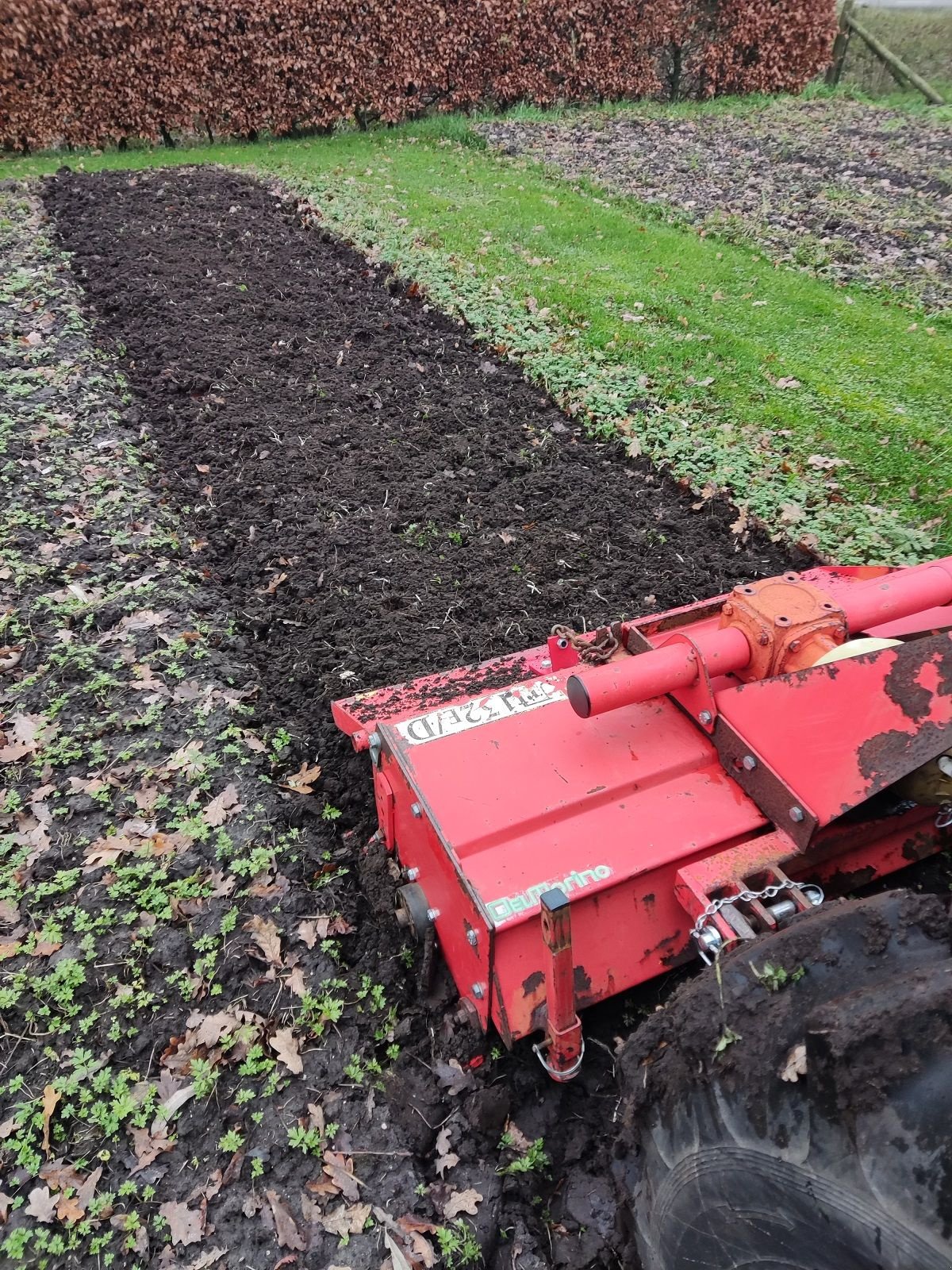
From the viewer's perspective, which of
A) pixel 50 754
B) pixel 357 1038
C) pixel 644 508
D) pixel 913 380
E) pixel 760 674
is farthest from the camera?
pixel 913 380

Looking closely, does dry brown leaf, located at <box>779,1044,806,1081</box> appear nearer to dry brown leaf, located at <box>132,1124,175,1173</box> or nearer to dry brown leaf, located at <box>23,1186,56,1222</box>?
dry brown leaf, located at <box>132,1124,175,1173</box>

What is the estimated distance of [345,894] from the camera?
3.10 m

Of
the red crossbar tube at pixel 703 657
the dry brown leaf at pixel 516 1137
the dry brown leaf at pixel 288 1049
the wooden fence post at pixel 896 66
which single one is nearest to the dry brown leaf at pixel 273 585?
the dry brown leaf at pixel 288 1049

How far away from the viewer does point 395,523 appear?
4824mm

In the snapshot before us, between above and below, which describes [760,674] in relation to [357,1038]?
above

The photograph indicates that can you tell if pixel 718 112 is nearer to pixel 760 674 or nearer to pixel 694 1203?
pixel 760 674

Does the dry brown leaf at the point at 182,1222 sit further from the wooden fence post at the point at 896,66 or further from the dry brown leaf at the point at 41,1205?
the wooden fence post at the point at 896,66

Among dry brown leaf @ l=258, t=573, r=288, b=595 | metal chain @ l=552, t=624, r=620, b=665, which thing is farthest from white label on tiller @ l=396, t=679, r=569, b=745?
dry brown leaf @ l=258, t=573, r=288, b=595

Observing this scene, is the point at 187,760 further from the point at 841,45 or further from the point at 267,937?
the point at 841,45

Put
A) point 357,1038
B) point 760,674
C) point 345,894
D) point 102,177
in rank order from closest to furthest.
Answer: point 760,674, point 357,1038, point 345,894, point 102,177

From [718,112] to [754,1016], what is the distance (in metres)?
15.8

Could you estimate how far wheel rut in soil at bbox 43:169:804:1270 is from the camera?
253 centimetres

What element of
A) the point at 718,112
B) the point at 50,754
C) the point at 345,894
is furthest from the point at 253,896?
the point at 718,112

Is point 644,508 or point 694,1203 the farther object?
point 644,508
